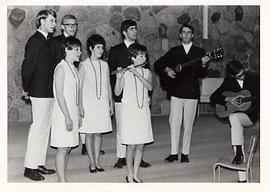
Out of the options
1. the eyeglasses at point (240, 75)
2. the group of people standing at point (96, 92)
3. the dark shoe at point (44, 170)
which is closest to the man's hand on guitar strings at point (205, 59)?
the group of people standing at point (96, 92)

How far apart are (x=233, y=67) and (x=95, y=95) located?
16.9 inches

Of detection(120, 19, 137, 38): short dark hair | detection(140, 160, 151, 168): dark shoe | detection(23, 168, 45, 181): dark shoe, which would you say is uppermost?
detection(120, 19, 137, 38): short dark hair

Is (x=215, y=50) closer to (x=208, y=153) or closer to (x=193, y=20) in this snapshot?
(x=193, y=20)

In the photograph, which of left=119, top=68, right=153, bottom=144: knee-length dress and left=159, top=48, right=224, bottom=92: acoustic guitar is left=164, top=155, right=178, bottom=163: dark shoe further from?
left=159, top=48, right=224, bottom=92: acoustic guitar

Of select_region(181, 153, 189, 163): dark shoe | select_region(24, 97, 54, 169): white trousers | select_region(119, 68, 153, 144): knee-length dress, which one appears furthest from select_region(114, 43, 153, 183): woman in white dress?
select_region(24, 97, 54, 169): white trousers

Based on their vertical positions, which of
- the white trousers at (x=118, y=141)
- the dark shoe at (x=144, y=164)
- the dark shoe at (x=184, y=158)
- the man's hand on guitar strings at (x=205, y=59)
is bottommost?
the dark shoe at (x=144, y=164)

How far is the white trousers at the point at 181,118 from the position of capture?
179cm

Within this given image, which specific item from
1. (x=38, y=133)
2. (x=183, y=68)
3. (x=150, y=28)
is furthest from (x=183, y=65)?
(x=38, y=133)

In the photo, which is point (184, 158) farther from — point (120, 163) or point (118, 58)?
point (118, 58)

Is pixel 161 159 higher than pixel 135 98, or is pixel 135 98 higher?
pixel 135 98

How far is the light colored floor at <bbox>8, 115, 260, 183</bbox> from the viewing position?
1751 mm

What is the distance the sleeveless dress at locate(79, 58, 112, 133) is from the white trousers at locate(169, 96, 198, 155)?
0.64 ft

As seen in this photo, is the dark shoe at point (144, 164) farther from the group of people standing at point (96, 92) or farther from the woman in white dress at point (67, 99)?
the woman in white dress at point (67, 99)

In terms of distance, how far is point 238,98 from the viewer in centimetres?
178
